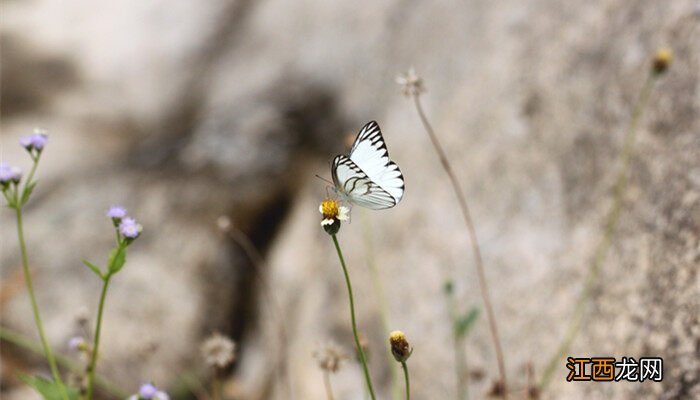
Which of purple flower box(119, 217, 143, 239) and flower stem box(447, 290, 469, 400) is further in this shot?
flower stem box(447, 290, 469, 400)

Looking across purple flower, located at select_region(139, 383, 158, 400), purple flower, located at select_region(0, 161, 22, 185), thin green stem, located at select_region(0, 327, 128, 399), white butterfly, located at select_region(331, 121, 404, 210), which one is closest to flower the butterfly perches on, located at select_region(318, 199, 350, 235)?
white butterfly, located at select_region(331, 121, 404, 210)

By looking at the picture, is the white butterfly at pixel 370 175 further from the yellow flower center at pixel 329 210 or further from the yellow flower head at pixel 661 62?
the yellow flower head at pixel 661 62

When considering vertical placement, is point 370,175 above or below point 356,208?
below

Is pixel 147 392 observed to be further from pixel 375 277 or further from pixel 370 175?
pixel 375 277

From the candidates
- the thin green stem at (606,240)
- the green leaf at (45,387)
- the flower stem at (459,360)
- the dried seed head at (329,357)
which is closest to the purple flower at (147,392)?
the green leaf at (45,387)

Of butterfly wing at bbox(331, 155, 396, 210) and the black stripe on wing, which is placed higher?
the black stripe on wing

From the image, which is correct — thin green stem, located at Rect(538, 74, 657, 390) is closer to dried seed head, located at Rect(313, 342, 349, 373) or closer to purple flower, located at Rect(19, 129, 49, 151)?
dried seed head, located at Rect(313, 342, 349, 373)

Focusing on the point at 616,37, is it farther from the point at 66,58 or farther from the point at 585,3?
the point at 66,58

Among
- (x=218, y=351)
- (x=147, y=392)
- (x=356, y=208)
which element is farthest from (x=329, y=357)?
(x=356, y=208)
